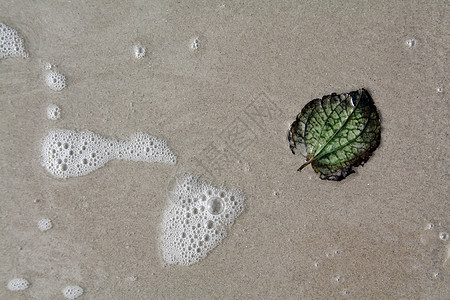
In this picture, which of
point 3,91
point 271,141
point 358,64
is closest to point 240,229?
point 271,141

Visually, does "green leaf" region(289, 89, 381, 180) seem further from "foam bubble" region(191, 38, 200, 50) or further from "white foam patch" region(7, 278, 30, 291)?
"white foam patch" region(7, 278, 30, 291)

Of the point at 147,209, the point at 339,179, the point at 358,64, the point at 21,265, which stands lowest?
the point at 21,265

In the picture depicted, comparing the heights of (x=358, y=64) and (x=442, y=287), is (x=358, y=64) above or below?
above

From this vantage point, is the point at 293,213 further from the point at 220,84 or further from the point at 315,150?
the point at 220,84

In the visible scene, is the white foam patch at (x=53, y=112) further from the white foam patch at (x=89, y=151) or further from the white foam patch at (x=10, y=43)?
the white foam patch at (x=10, y=43)

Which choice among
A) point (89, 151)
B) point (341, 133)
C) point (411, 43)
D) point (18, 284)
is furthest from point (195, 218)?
point (411, 43)
